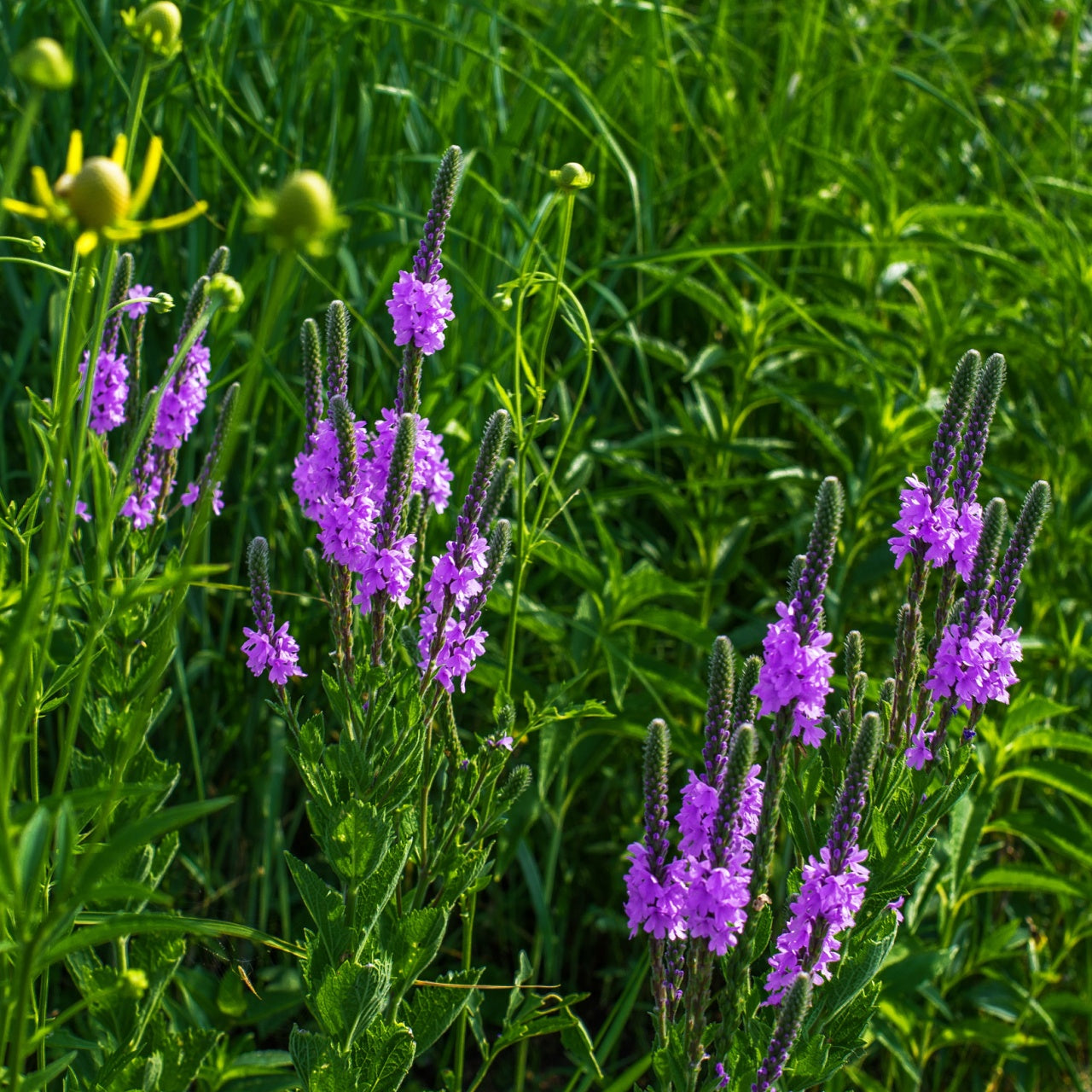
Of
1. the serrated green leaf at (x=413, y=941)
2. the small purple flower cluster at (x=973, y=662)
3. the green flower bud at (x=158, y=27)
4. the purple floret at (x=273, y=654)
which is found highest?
the green flower bud at (x=158, y=27)

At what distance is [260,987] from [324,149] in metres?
1.80

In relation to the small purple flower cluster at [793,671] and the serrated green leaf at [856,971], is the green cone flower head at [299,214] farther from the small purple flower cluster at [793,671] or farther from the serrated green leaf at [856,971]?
the serrated green leaf at [856,971]

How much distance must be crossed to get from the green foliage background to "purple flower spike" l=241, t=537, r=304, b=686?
1.88 ft

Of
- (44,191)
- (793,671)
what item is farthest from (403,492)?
(44,191)

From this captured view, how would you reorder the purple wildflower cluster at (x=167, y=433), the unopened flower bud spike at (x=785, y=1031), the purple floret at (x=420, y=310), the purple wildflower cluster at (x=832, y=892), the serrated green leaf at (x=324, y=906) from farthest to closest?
the purple wildflower cluster at (x=167, y=433), the purple floret at (x=420, y=310), the serrated green leaf at (x=324, y=906), the purple wildflower cluster at (x=832, y=892), the unopened flower bud spike at (x=785, y=1031)

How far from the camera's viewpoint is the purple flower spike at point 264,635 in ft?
5.30

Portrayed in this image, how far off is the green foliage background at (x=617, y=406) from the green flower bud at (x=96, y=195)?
4.70 feet

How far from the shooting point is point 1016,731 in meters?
2.37

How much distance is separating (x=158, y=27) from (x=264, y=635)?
812 mm

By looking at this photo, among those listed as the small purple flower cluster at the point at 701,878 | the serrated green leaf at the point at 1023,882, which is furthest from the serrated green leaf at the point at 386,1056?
the serrated green leaf at the point at 1023,882

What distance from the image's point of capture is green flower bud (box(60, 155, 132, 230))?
808 millimetres

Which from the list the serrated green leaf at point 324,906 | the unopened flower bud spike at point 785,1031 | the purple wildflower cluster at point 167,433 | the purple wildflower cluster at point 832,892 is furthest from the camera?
the purple wildflower cluster at point 167,433

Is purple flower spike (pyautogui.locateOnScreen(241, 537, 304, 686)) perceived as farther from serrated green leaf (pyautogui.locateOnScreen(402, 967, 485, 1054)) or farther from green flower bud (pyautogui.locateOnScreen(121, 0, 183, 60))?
green flower bud (pyautogui.locateOnScreen(121, 0, 183, 60))

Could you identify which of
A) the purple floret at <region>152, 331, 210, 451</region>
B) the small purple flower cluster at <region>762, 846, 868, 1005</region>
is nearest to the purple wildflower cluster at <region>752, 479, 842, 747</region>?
the small purple flower cluster at <region>762, 846, 868, 1005</region>
